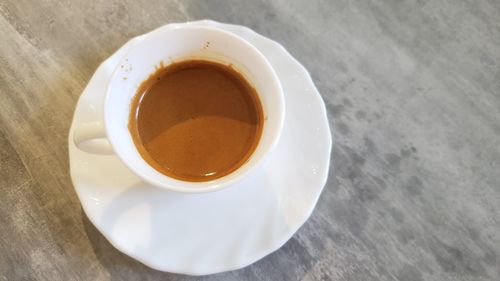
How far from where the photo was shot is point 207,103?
1098mm

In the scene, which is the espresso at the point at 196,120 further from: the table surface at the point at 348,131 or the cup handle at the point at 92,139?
the table surface at the point at 348,131

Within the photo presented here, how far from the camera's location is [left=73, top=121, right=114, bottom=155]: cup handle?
0.92 metres

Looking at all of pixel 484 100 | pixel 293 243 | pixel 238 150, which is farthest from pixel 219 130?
pixel 484 100

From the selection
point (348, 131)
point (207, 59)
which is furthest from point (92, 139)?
point (348, 131)

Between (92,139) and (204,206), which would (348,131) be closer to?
(204,206)

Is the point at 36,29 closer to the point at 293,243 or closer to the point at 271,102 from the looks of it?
the point at 271,102

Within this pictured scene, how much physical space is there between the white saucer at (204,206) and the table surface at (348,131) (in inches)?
5.9

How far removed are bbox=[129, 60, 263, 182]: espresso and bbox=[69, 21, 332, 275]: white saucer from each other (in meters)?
0.07

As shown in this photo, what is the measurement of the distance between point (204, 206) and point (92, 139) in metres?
0.32

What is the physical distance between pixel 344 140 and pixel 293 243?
0.36 metres

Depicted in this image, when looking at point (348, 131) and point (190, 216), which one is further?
point (348, 131)

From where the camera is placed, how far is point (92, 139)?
0.93 meters

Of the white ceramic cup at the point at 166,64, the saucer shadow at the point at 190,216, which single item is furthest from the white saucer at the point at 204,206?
the white ceramic cup at the point at 166,64

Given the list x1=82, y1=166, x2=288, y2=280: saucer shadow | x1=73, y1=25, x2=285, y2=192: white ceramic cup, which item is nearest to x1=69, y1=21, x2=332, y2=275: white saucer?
x1=82, y1=166, x2=288, y2=280: saucer shadow
